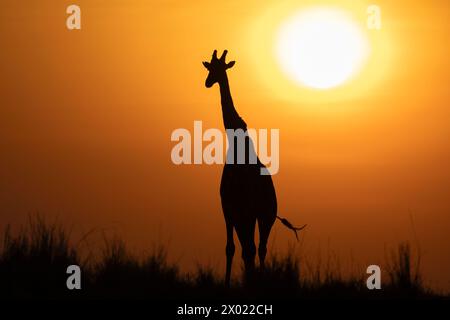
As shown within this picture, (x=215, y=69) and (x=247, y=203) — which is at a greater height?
(x=215, y=69)

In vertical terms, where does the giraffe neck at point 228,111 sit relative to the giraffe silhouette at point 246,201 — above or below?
above

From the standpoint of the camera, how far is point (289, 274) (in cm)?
1453

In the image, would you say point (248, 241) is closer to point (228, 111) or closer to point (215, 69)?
point (228, 111)

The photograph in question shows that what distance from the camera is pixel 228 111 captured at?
55.0ft

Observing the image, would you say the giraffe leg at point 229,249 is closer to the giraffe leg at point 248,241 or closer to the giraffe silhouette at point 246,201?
the giraffe silhouette at point 246,201

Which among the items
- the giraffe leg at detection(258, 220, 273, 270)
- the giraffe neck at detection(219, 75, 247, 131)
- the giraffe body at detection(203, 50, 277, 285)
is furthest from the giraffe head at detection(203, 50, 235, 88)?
the giraffe leg at detection(258, 220, 273, 270)

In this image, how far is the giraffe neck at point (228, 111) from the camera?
16.5 m

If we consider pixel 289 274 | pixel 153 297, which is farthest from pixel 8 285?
pixel 289 274

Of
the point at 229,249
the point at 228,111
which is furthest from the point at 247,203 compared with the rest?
the point at 228,111

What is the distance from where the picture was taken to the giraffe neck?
1655cm

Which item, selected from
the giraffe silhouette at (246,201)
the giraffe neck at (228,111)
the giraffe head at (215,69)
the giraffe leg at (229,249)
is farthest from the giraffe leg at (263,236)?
the giraffe head at (215,69)

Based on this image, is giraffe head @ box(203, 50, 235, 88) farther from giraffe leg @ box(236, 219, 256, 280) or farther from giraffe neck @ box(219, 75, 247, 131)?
giraffe leg @ box(236, 219, 256, 280)
